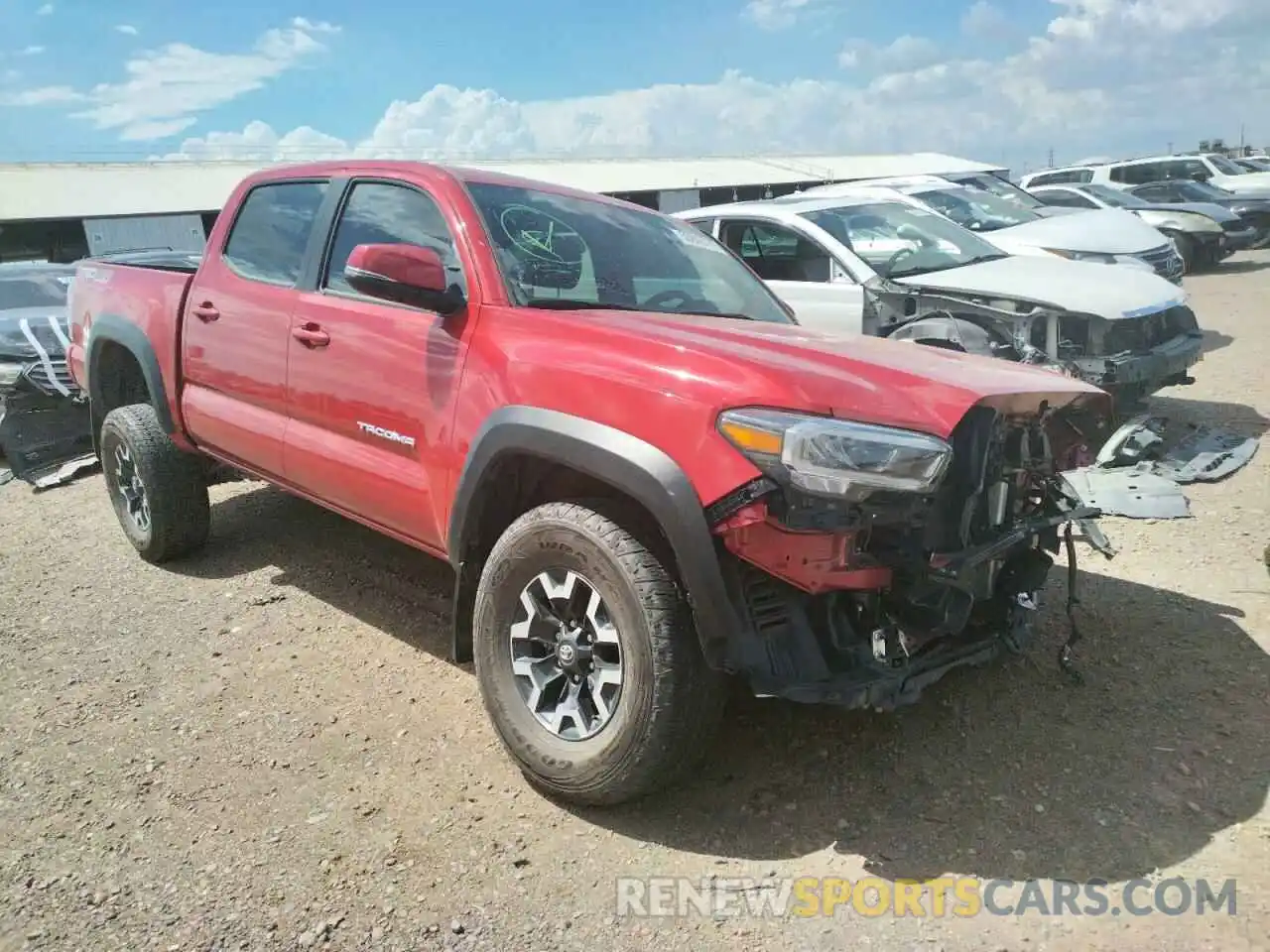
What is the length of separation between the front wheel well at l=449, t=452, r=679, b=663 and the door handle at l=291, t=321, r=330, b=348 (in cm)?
106

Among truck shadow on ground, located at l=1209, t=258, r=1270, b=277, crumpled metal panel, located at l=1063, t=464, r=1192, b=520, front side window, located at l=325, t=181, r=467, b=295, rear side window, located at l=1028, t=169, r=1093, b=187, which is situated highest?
front side window, located at l=325, t=181, r=467, b=295

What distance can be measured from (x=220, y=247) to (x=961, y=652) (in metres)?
3.68

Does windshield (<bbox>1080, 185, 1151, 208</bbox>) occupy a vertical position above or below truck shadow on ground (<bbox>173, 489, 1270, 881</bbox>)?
above

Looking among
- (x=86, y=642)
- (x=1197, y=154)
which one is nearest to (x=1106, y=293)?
(x=86, y=642)

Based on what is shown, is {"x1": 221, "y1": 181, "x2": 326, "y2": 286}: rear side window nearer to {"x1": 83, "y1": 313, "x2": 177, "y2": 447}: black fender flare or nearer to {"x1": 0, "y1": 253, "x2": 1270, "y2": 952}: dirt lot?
{"x1": 83, "y1": 313, "x2": 177, "y2": 447}: black fender flare

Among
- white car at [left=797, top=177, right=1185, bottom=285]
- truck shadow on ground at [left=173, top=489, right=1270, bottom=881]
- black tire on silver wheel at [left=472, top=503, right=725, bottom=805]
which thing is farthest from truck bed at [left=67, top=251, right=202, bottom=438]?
white car at [left=797, top=177, right=1185, bottom=285]

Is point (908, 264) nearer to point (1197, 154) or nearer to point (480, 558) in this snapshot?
point (480, 558)

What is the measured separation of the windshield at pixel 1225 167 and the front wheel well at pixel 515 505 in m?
21.8

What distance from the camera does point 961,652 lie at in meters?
2.85

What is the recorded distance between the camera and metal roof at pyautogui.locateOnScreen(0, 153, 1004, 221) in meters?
28.4

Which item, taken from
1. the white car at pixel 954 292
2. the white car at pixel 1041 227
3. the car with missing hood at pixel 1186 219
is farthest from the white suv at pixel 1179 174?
the white car at pixel 954 292

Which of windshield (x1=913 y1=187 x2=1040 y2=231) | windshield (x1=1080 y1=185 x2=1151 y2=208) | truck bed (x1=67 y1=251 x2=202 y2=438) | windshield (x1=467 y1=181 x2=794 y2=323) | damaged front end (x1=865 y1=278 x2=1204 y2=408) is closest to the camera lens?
windshield (x1=467 y1=181 x2=794 y2=323)

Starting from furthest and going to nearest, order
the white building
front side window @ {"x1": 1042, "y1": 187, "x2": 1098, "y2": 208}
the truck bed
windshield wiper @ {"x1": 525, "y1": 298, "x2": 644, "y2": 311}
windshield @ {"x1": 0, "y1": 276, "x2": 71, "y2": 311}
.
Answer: the white building < front side window @ {"x1": 1042, "y1": 187, "x2": 1098, "y2": 208} < windshield @ {"x1": 0, "y1": 276, "x2": 71, "y2": 311} < the truck bed < windshield wiper @ {"x1": 525, "y1": 298, "x2": 644, "y2": 311}

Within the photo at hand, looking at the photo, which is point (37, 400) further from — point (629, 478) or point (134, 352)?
point (629, 478)
